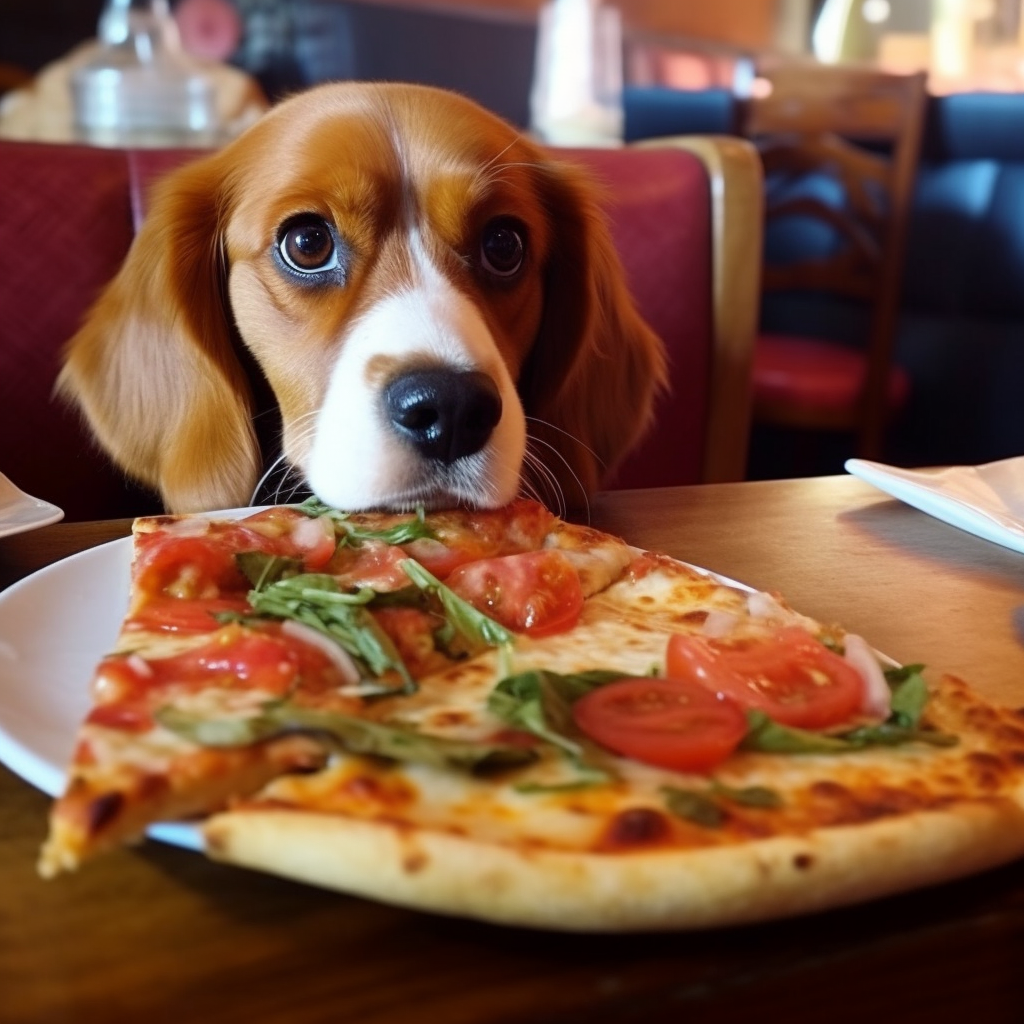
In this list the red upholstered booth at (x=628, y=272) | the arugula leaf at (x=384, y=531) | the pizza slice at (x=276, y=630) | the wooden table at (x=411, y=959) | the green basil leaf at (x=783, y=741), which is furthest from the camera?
the red upholstered booth at (x=628, y=272)

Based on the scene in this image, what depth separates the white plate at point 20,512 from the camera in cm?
115

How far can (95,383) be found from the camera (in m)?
1.74

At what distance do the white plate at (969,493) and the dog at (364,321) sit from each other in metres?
0.44

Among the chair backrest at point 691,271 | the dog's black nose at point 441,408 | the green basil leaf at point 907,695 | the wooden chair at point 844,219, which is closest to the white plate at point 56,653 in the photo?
the dog's black nose at point 441,408

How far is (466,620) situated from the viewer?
36.9 inches

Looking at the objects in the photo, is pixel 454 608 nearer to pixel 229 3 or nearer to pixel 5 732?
pixel 5 732

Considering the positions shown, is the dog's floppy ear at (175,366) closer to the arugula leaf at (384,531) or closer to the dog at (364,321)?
the dog at (364,321)

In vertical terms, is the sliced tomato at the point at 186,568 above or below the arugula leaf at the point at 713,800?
below

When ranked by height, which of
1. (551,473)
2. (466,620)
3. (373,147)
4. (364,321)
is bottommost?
Answer: (551,473)

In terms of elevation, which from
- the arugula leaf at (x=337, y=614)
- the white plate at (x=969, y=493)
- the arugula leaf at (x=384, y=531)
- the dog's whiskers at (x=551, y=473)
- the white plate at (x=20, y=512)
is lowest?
the dog's whiskers at (x=551, y=473)

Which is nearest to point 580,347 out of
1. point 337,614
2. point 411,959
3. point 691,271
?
point 691,271

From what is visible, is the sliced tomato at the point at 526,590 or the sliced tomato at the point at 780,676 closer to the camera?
the sliced tomato at the point at 780,676

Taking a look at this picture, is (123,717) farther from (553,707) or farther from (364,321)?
(364,321)

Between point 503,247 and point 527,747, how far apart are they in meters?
1.07
